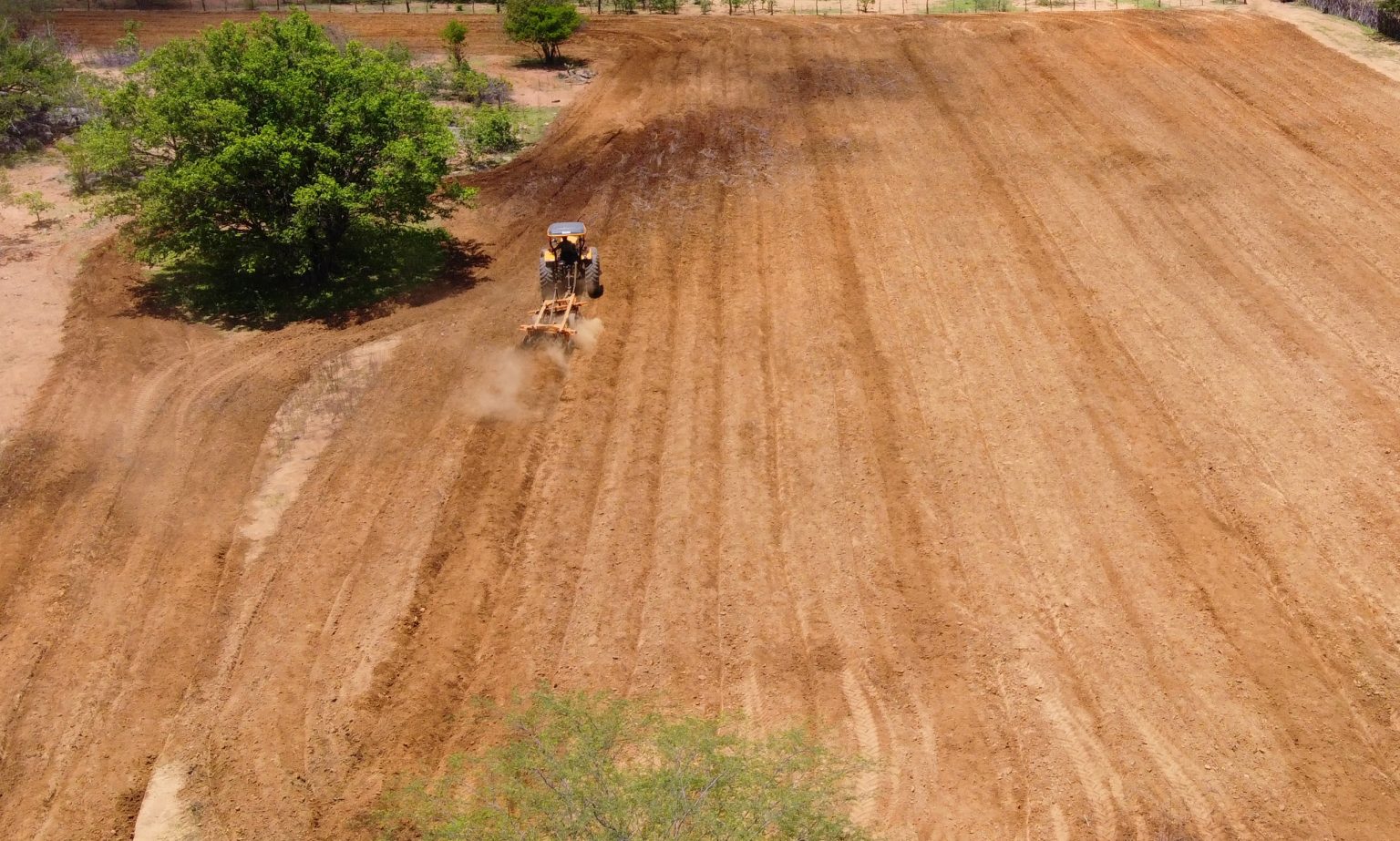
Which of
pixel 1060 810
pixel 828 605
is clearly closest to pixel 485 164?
pixel 828 605

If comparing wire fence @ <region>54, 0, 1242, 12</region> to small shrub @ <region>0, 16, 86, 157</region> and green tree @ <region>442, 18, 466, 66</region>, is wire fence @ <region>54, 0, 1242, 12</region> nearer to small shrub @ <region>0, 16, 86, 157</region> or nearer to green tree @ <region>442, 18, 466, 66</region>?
green tree @ <region>442, 18, 466, 66</region>

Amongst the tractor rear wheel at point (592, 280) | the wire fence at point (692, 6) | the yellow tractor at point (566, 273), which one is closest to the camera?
the yellow tractor at point (566, 273)

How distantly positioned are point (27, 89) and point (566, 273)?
73.6 feet

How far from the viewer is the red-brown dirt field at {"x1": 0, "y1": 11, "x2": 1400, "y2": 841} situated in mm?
15109

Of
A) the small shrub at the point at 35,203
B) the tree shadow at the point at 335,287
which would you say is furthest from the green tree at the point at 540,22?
the small shrub at the point at 35,203

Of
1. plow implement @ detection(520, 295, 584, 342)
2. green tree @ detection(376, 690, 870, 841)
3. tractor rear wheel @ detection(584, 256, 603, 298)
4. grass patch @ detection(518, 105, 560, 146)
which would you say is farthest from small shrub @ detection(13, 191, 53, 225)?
green tree @ detection(376, 690, 870, 841)

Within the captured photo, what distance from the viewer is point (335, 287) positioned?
26641 millimetres

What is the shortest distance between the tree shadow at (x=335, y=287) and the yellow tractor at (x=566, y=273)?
2.54 metres

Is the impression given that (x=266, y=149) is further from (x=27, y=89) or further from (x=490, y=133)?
(x=27, y=89)

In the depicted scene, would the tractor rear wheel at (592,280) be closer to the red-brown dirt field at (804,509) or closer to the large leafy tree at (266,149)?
the red-brown dirt field at (804,509)

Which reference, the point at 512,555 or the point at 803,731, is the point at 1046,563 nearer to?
the point at 803,731

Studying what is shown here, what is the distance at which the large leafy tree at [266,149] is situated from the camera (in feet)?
78.5

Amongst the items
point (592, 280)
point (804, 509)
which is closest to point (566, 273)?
point (592, 280)

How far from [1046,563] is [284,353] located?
58.8 ft
